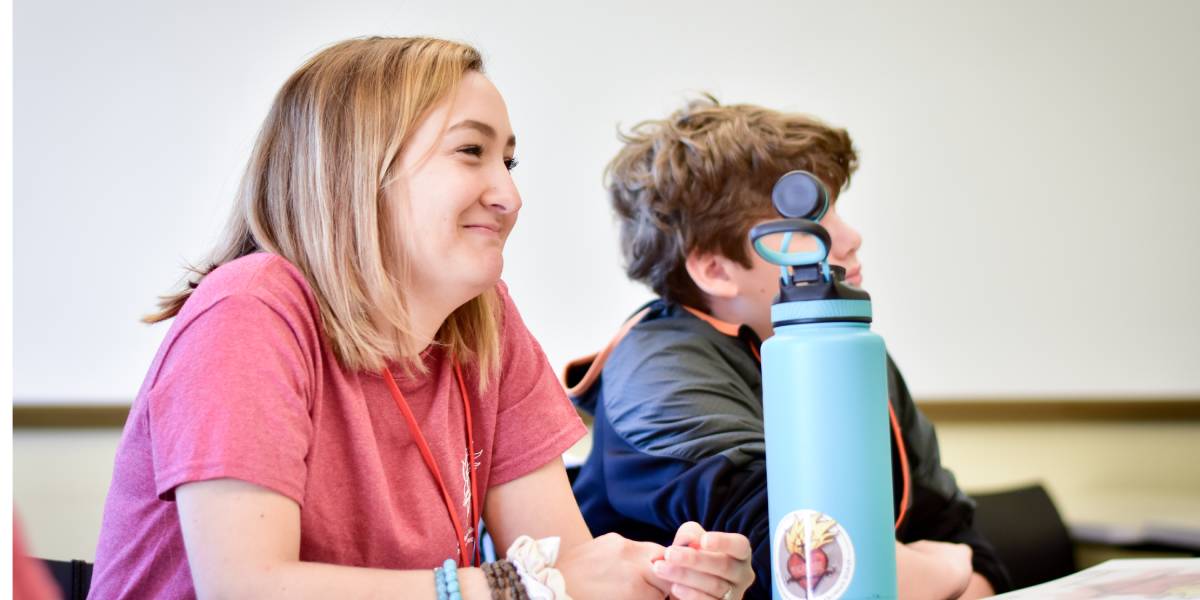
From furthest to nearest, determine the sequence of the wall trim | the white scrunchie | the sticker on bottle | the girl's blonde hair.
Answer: the wall trim
the girl's blonde hair
the white scrunchie
the sticker on bottle

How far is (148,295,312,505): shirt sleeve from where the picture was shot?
0.78 meters

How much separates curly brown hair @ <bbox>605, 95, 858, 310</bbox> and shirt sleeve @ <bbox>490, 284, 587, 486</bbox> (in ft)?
1.10

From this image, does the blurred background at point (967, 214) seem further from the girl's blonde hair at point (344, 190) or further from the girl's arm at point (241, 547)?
the girl's arm at point (241, 547)

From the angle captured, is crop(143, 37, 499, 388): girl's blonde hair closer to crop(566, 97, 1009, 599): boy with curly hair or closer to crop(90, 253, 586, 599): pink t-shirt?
crop(90, 253, 586, 599): pink t-shirt

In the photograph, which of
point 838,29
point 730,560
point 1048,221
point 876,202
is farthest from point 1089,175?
point 730,560

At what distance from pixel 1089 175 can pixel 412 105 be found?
5.65 feet

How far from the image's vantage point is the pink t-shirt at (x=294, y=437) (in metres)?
0.80

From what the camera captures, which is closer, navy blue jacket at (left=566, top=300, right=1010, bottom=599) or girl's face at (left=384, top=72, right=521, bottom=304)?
girl's face at (left=384, top=72, right=521, bottom=304)

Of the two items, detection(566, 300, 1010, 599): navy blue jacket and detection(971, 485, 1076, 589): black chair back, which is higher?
detection(566, 300, 1010, 599): navy blue jacket

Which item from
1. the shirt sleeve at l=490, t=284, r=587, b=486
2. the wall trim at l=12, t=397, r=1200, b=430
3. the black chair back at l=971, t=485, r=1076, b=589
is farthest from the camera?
the wall trim at l=12, t=397, r=1200, b=430

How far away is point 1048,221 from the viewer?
7.34 feet

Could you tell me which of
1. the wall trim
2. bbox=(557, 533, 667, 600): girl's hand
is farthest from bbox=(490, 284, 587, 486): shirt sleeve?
the wall trim

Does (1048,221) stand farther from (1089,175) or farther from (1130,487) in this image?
(1130,487)

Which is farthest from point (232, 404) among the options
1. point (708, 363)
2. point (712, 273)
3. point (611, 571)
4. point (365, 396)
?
point (712, 273)
